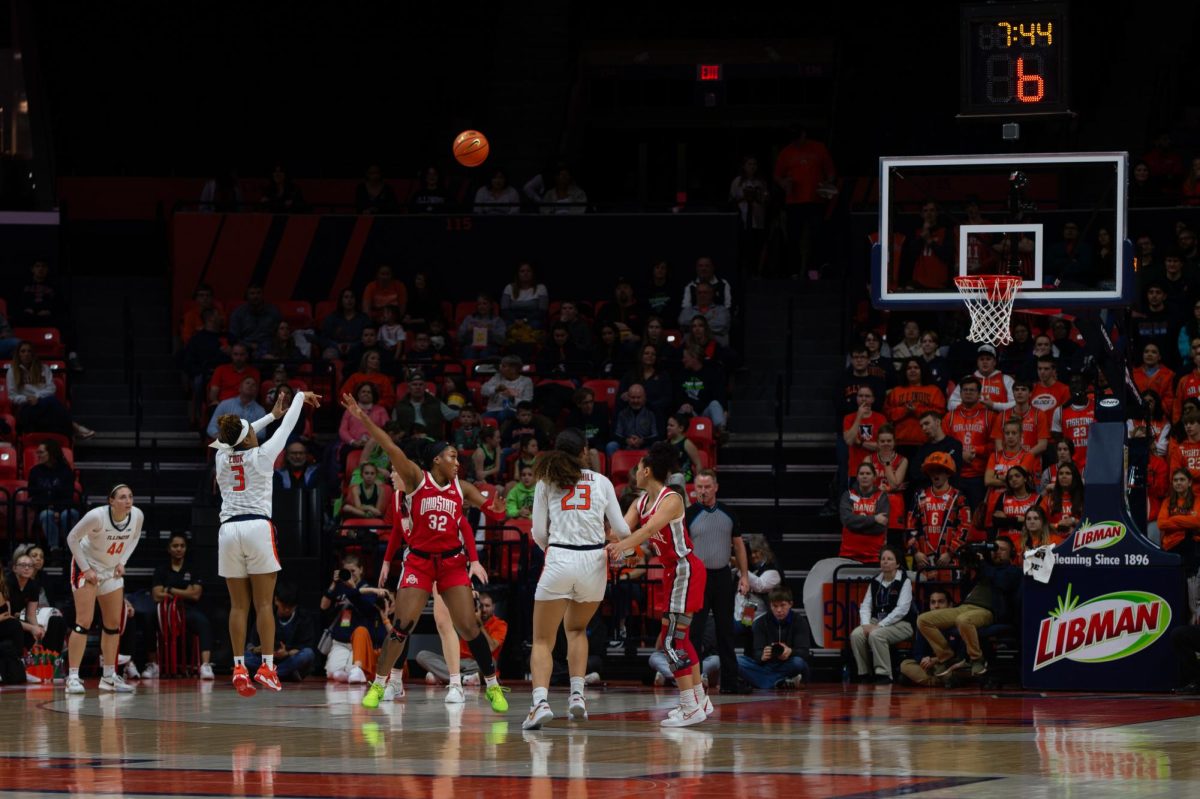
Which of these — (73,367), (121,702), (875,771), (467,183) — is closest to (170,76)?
(467,183)

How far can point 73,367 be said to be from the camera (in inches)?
1003

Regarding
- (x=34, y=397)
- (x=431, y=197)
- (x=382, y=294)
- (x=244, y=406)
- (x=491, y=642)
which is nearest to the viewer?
(x=491, y=642)

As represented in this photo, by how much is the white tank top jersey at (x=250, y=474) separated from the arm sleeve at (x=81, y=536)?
1.94 metres

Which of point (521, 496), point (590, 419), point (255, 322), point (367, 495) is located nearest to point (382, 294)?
point (255, 322)

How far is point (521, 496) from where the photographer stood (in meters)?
21.2

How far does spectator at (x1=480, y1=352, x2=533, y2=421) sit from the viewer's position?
23.4m

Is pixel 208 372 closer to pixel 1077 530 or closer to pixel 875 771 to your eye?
pixel 1077 530

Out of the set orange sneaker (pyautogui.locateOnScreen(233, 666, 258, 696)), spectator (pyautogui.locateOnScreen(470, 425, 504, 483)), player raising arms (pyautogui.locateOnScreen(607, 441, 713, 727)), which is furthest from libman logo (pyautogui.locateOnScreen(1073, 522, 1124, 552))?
orange sneaker (pyautogui.locateOnScreen(233, 666, 258, 696))

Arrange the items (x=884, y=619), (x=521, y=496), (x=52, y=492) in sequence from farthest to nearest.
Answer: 1. (x=52, y=492)
2. (x=521, y=496)
3. (x=884, y=619)

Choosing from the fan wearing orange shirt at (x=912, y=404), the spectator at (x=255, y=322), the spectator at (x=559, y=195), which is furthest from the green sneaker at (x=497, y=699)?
the spectator at (x=559, y=195)

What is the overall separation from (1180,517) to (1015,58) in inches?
198

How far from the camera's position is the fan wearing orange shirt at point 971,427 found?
68.7 feet

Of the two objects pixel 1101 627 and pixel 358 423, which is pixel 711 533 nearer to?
pixel 1101 627

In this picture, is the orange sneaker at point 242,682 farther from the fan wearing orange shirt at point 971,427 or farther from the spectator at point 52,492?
the fan wearing orange shirt at point 971,427
